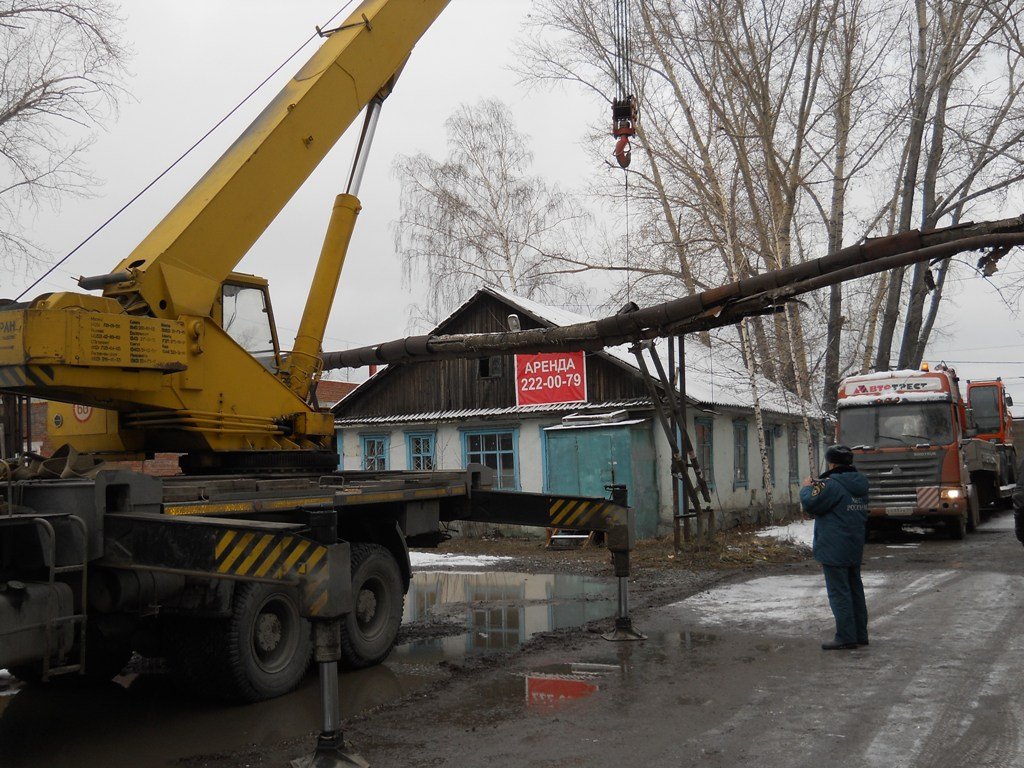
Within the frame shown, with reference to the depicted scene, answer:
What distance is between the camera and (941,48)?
82.9 feet

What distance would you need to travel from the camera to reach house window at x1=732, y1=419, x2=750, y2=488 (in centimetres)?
2291

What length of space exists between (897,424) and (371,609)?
42.9 ft

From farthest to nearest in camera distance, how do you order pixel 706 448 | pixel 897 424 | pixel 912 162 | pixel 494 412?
pixel 912 162 < pixel 706 448 < pixel 494 412 < pixel 897 424

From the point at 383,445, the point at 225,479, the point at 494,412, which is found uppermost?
the point at 494,412

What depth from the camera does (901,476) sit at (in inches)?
699

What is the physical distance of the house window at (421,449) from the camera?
902 inches

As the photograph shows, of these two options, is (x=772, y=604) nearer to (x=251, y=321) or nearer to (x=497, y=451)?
(x=251, y=321)

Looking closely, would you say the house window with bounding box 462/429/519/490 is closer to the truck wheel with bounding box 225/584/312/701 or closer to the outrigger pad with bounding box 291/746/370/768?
the truck wheel with bounding box 225/584/312/701

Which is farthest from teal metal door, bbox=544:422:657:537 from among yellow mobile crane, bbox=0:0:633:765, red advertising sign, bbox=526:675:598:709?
red advertising sign, bbox=526:675:598:709

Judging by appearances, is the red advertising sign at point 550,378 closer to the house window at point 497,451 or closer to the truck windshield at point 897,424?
the house window at point 497,451

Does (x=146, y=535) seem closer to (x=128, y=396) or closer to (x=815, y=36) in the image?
(x=128, y=396)

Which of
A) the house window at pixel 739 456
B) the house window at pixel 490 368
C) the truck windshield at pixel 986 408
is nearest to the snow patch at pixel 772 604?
the house window at pixel 739 456

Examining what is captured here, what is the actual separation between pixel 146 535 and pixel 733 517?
59.3 feet

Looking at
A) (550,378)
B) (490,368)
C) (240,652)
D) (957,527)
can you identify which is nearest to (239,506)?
(240,652)
